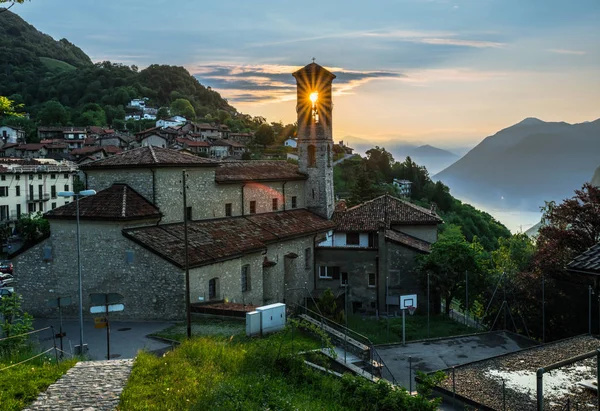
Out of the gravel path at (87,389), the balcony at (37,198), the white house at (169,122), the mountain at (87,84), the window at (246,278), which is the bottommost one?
the window at (246,278)

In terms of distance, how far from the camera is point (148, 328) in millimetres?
21297

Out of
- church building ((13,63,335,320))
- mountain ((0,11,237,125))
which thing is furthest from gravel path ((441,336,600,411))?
mountain ((0,11,237,125))

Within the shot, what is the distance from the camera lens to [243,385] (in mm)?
12102

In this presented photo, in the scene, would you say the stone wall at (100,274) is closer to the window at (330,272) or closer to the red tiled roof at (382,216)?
the window at (330,272)

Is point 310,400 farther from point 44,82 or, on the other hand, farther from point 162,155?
point 44,82

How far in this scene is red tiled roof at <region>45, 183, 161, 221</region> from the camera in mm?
24000

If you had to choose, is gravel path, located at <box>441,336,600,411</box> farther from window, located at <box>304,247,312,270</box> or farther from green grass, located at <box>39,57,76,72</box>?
green grass, located at <box>39,57,76,72</box>

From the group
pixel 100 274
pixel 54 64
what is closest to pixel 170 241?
pixel 100 274

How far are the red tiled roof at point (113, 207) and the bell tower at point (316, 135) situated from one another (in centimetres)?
A: 1594

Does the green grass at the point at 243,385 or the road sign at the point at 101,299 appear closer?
the green grass at the point at 243,385

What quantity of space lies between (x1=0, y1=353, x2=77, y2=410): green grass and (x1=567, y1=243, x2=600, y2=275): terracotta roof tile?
1295 centimetres

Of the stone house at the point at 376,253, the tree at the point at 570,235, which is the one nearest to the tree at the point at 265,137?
the stone house at the point at 376,253

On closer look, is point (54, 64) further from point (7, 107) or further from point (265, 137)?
point (7, 107)

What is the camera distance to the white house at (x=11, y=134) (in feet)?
320
